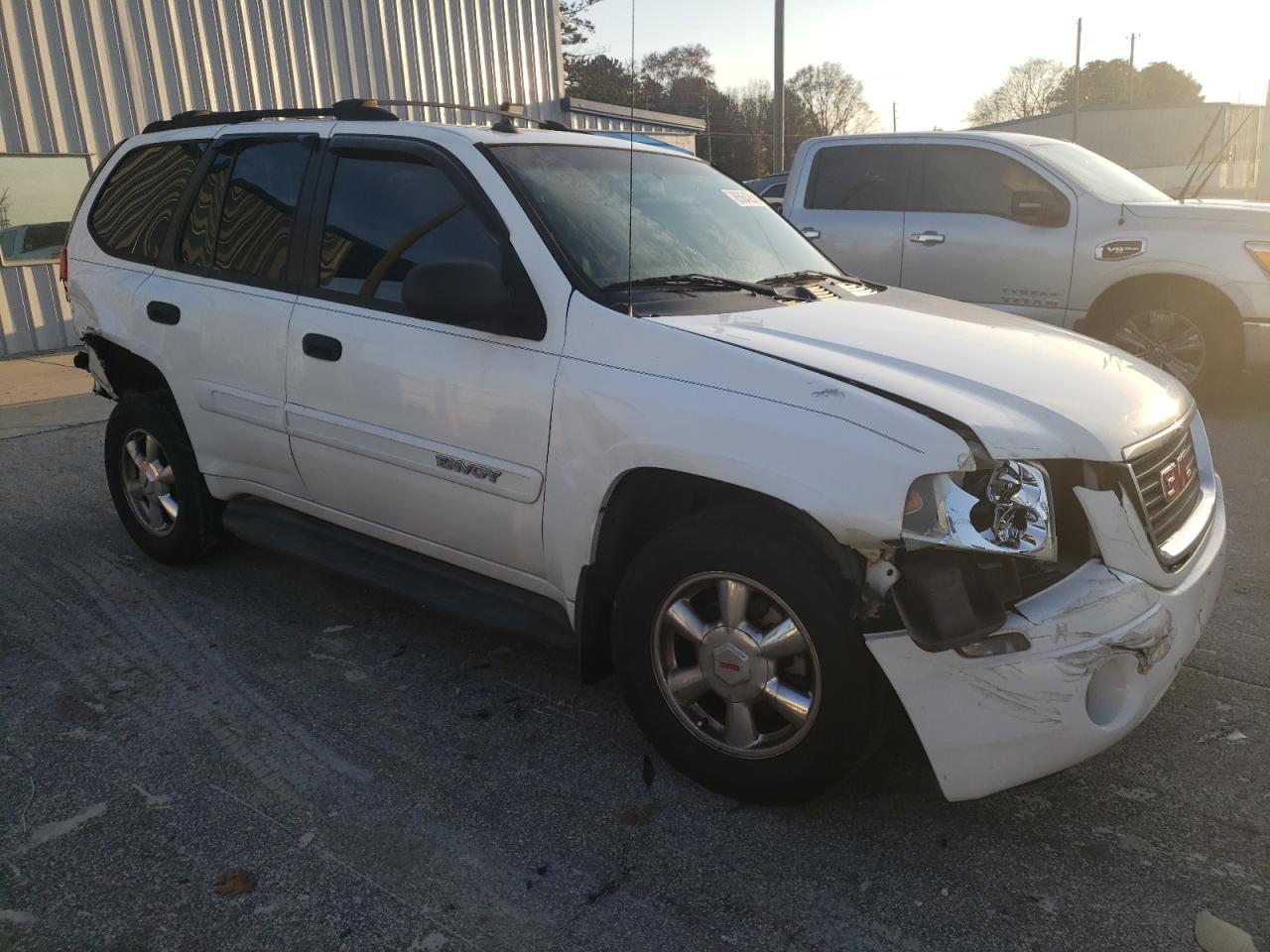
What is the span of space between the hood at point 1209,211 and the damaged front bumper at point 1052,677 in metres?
5.39

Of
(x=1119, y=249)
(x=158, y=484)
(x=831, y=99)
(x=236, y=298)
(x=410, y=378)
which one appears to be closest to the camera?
(x=410, y=378)

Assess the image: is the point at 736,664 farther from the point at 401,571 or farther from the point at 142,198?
the point at 142,198

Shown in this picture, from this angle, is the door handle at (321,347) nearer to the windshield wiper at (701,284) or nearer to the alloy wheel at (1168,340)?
the windshield wiper at (701,284)

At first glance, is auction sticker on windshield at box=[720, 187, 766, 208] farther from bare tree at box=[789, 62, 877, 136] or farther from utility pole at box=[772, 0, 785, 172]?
bare tree at box=[789, 62, 877, 136]

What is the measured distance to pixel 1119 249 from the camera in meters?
7.00

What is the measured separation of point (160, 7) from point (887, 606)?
12363 mm

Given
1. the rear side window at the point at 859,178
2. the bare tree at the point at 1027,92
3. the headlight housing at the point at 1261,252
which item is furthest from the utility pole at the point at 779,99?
the bare tree at the point at 1027,92

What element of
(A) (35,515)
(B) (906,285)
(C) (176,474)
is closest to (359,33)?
(B) (906,285)

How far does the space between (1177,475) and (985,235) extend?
503 centimetres

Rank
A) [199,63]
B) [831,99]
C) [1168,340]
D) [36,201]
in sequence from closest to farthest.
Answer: [1168,340] < [36,201] < [199,63] < [831,99]

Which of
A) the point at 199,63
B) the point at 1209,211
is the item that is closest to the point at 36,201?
the point at 199,63

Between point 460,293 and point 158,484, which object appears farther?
point 158,484

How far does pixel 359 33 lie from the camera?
1371 centimetres

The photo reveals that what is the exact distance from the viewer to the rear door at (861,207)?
7.83 meters
